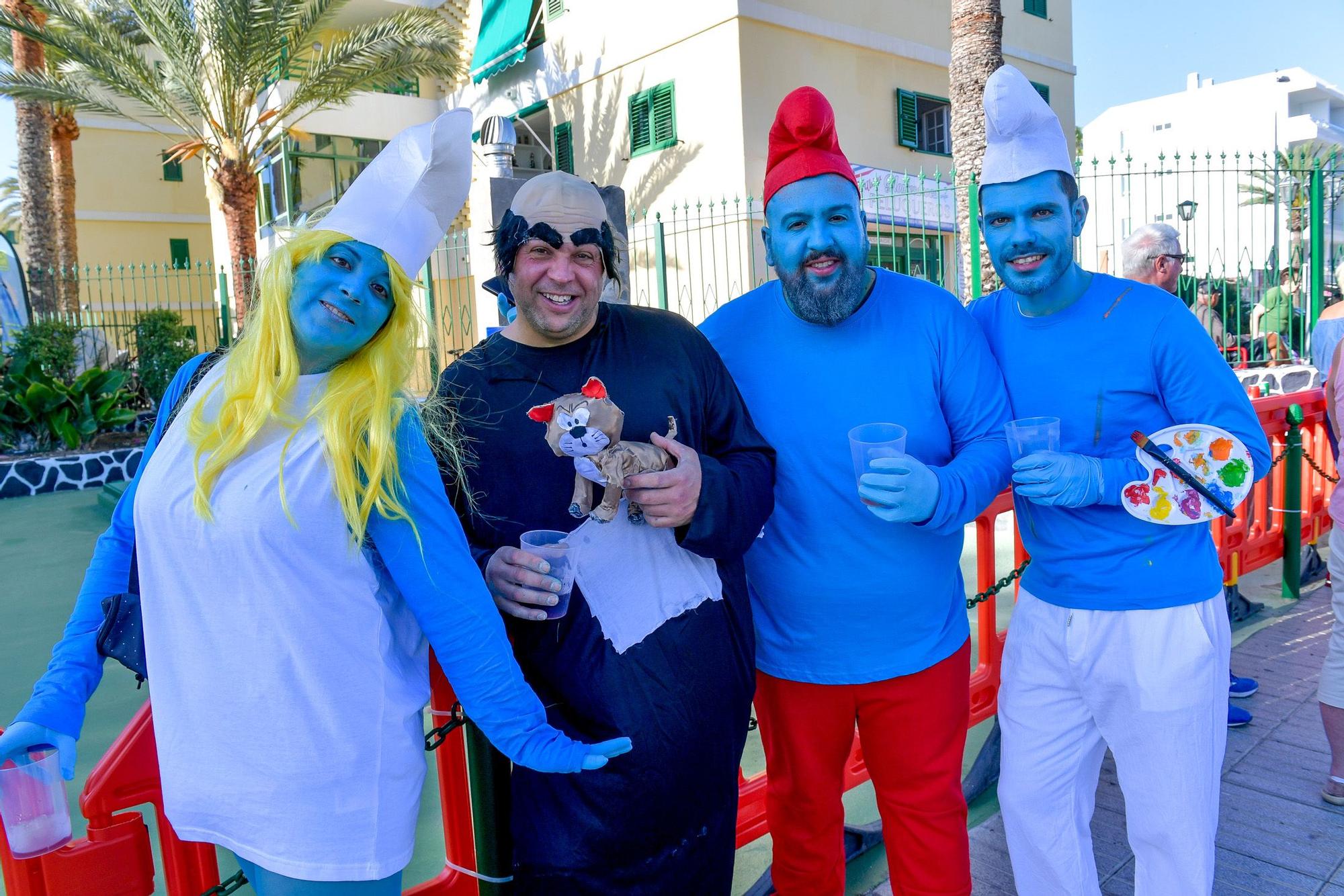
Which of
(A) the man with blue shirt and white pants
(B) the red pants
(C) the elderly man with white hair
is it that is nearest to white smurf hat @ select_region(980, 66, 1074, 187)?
(A) the man with blue shirt and white pants

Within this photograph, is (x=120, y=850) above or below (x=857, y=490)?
below

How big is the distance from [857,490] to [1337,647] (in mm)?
2023

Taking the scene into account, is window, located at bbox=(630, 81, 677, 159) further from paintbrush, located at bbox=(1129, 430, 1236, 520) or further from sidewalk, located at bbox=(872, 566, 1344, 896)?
paintbrush, located at bbox=(1129, 430, 1236, 520)

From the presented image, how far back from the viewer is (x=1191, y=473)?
6.45 feet

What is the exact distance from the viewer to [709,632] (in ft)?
6.30

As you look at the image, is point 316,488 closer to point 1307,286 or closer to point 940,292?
point 940,292

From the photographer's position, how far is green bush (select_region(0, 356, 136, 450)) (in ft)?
→ 36.7

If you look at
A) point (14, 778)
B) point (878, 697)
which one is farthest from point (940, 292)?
point (14, 778)

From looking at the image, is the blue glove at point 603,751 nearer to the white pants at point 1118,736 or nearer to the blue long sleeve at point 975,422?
the blue long sleeve at point 975,422

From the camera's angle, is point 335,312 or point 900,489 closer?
point 335,312

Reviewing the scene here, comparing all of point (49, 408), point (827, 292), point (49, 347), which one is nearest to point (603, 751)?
point (827, 292)

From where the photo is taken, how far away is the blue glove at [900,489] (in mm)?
1896

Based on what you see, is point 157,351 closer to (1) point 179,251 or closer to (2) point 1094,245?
(2) point 1094,245

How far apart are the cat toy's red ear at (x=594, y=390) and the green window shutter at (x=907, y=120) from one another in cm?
Answer: 1503
